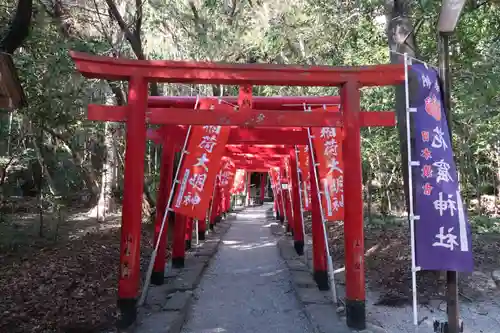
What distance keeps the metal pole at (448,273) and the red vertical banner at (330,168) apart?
1.71m

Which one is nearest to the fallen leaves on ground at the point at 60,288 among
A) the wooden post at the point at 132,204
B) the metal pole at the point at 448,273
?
the wooden post at the point at 132,204

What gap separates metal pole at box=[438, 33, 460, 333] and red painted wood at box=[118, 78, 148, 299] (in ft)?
10.8

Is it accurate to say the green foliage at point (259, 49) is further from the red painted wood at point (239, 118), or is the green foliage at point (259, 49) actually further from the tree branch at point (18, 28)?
the red painted wood at point (239, 118)

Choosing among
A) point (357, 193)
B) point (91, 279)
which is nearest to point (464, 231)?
point (357, 193)

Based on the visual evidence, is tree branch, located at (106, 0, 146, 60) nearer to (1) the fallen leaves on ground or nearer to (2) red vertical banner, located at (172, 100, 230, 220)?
(2) red vertical banner, located at (172, 100, 230, 220)

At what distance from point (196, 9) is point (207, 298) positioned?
650cm

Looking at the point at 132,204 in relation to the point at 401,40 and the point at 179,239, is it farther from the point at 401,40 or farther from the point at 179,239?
the point at 401,40

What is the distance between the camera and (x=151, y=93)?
8.70 meters

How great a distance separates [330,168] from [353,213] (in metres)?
1.45

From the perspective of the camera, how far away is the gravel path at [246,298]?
17.4 ft

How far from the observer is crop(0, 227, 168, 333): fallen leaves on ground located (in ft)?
16.4

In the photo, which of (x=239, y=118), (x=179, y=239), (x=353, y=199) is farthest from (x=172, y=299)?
(x=353, y=199)

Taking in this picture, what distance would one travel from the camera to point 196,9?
32.4 ft

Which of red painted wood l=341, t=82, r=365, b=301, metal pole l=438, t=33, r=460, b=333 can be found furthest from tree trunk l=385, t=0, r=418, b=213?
red painted wood l=341, t=82, r=365, b=301
